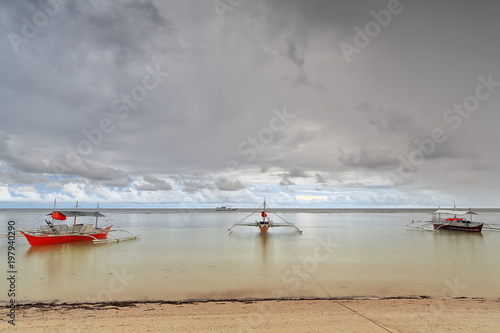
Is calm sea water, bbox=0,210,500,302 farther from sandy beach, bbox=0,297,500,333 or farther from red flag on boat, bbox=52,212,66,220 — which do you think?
red flag on boat, bbox=52,212,66,220

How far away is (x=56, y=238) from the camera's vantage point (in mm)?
34250

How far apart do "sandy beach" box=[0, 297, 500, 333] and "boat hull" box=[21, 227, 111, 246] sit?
25.0 m

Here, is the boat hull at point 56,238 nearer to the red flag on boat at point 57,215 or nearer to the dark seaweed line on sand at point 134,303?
the red flag on boat at point 57,215

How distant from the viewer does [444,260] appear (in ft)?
81.9

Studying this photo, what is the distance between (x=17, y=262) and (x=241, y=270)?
19.2 metres

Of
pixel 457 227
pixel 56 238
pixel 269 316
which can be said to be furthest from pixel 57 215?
pixel 457 227

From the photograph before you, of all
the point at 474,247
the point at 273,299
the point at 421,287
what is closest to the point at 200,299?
the point at 273,299

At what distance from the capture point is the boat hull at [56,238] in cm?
3209

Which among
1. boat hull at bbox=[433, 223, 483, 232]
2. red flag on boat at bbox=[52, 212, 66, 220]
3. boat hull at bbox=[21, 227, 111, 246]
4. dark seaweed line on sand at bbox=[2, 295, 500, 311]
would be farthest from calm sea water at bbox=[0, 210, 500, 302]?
boat hull at bbox=[433, 223, 483, 232]

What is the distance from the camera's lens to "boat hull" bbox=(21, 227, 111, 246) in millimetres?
32094

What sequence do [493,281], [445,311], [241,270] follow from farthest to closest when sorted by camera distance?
[241,270] < [493,281] < [445,311]

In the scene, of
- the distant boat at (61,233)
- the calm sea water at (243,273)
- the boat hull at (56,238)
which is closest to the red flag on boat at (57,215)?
the distant boat at (61,233)

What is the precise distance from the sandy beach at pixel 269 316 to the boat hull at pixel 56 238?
24980 mm

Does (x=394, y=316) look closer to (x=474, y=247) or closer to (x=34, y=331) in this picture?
(x=34, y=331)
